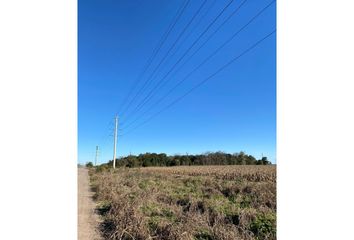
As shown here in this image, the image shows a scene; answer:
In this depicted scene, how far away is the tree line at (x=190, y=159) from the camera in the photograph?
34.1 meters

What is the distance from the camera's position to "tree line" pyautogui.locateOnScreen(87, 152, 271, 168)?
34.1 m

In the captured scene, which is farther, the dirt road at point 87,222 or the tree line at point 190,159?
the tree line at point 190,159

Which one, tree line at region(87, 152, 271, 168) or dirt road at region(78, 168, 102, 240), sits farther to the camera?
tree line at region(87, 152, 271, 168)

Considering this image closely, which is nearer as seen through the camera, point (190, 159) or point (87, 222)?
point (87, 222)

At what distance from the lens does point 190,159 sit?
129 ft
